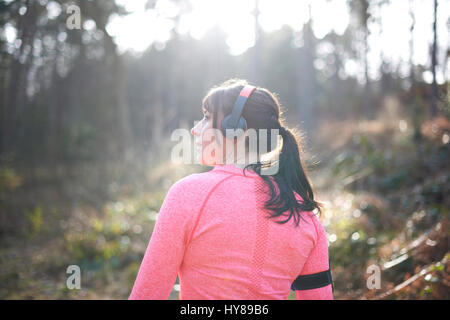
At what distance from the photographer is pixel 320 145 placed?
14.9 meters

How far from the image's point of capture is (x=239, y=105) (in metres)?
1.48

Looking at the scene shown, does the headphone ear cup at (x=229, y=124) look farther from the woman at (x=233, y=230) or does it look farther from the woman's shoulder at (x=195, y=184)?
the woman's shoulder at (x=195, y=184)

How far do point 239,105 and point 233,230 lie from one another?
535 mm

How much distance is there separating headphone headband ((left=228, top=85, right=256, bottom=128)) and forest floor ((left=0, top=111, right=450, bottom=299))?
716 mm

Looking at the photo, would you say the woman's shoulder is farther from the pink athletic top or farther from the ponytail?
the ponytail

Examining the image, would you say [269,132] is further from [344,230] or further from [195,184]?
[344,230]

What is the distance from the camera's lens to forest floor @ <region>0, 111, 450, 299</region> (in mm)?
4105

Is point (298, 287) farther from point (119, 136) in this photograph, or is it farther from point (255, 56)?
point (119, 136)

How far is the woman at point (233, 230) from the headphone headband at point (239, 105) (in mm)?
18

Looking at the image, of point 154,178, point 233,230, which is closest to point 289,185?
point 233,230

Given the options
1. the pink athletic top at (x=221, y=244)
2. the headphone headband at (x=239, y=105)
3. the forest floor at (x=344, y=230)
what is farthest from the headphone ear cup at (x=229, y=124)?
the forest floor at (x=344, y=230)
